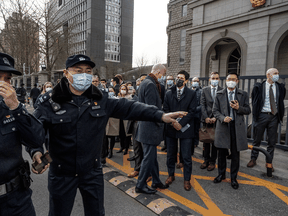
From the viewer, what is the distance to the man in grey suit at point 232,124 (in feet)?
13.2

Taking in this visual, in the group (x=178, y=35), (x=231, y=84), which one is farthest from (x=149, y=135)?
(x=178, y=35)

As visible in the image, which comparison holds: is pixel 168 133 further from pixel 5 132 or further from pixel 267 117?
pixel 5 132

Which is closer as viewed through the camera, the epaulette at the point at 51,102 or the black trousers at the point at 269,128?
the epaulette at the point at 51,102

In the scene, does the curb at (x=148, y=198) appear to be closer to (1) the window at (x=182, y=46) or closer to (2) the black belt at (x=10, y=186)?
(2) the black belt at (x=10, y=186)

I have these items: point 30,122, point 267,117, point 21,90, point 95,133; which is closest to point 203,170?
point 267,117

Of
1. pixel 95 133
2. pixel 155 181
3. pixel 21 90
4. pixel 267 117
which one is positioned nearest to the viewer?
pixel 95 133

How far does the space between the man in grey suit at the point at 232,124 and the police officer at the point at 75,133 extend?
7.64 ft

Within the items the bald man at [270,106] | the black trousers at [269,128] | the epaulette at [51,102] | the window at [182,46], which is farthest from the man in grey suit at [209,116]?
the window at [182,46]

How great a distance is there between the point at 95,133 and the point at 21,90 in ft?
51.1

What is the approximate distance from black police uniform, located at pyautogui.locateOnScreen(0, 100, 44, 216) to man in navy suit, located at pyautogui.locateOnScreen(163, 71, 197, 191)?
8.69ft

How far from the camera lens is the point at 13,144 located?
70.6 inches

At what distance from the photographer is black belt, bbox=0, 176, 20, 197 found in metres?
1.71

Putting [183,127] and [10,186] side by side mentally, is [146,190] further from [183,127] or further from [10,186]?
[10,186]

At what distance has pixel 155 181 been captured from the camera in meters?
3.94
